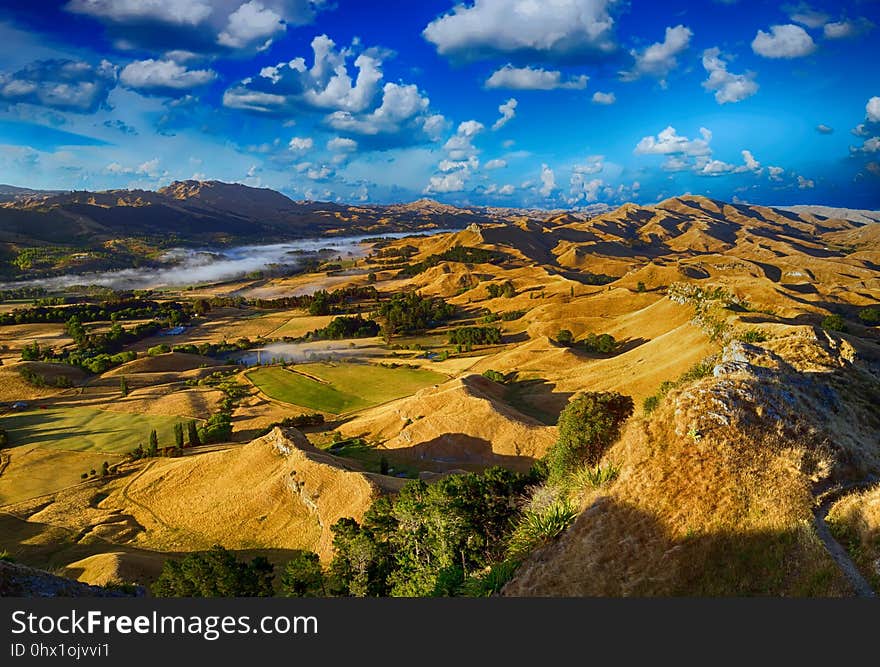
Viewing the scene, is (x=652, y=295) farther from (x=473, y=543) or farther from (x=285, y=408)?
(x=473, y=543)

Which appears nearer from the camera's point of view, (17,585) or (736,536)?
(736,536)

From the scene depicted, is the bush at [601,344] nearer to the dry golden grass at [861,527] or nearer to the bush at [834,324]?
the bush at [834,324]

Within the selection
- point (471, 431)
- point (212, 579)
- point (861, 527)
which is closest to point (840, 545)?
point (861, 527)

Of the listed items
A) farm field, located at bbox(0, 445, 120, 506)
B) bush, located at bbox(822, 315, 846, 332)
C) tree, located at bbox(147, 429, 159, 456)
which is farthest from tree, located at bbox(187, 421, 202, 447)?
bush, located at bbox(822, 315, 846, 332)

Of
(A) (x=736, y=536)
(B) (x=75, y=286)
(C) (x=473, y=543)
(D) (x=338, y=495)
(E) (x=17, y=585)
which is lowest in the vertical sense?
(D) (x=338, y=495)

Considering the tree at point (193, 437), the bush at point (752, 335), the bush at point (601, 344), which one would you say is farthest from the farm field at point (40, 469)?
the bush at point (601, 344)

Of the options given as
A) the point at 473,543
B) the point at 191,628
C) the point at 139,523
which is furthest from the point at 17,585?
the point at 139,523

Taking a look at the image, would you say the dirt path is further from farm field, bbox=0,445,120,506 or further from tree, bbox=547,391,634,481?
farm field, bbox=0,445,120,506
